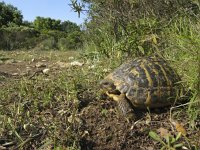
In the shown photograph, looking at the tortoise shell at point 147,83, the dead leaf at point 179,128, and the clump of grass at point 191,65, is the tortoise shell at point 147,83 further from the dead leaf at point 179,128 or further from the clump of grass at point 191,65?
the dead leaf at point 179,128

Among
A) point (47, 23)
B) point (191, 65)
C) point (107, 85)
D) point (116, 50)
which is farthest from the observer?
point (47, 23)

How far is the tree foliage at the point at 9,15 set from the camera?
33.0m

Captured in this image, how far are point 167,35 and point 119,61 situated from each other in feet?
2.47

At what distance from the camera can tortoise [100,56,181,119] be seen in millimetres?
3814

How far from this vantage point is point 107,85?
4.09 metres

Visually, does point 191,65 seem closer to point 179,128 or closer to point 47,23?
point 179,128

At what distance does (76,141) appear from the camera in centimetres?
329

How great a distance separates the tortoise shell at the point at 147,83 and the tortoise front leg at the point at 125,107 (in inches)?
1.7

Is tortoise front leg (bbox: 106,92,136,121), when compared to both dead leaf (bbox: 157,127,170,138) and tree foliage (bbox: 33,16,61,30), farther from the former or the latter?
tree foliage (bbox: 33,16,61,30)

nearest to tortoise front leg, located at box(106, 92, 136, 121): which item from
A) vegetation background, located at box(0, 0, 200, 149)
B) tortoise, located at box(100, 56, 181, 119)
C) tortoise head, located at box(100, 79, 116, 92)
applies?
tortoise, located at box(100, 56, 181, 119)

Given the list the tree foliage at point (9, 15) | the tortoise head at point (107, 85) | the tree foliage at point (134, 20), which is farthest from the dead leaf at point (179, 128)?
the tree foliage at point (9, 15)

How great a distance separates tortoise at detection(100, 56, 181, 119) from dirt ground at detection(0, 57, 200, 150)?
0.30 ft

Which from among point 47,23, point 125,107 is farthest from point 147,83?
point 47,23

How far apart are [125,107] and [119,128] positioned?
24cm
